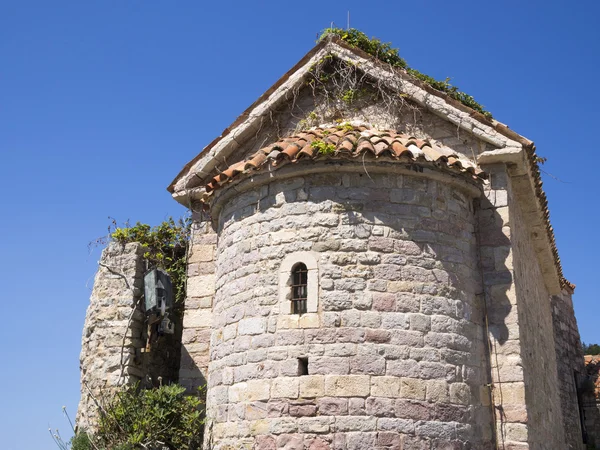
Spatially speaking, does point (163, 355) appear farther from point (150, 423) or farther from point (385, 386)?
point (385, 386)

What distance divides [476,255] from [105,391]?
18.4 feet

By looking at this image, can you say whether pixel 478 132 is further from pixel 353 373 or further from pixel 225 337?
pixel 225 337

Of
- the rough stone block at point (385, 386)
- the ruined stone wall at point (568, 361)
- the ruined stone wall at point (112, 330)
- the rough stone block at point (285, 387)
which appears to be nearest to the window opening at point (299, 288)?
the rough stone block at point (285, 387)

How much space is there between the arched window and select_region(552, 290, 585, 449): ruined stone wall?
31.2 ft

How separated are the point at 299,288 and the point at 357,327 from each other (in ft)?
2.82

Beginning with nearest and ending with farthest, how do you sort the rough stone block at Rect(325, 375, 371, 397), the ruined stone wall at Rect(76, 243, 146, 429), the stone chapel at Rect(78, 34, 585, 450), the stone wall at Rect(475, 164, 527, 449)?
the rough stone block at Rect(325, 375, 371, 397) < the stone chapel at Rect(78, 34, 585, 450) < the stone wall at Rect(475, 164, 527, 449) < the ruined stone wall at Rect(76, 243, 146, 429)

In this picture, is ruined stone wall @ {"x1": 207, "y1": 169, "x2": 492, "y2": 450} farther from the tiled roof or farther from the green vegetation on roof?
the green vegetation on roof

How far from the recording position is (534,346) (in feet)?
31.1

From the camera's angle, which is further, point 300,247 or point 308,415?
point 300,247

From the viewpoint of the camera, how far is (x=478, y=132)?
8.75 metres

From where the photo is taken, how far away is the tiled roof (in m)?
7.87

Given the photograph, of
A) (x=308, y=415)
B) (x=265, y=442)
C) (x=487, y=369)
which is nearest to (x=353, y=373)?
(x=308, y=415)

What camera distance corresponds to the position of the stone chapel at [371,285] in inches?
285

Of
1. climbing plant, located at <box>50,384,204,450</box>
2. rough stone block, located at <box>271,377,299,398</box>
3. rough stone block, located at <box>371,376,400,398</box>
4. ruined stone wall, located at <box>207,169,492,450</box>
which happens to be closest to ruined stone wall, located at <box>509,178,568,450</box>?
ruined stone wall, located at <box>207,169,492,450</box>
